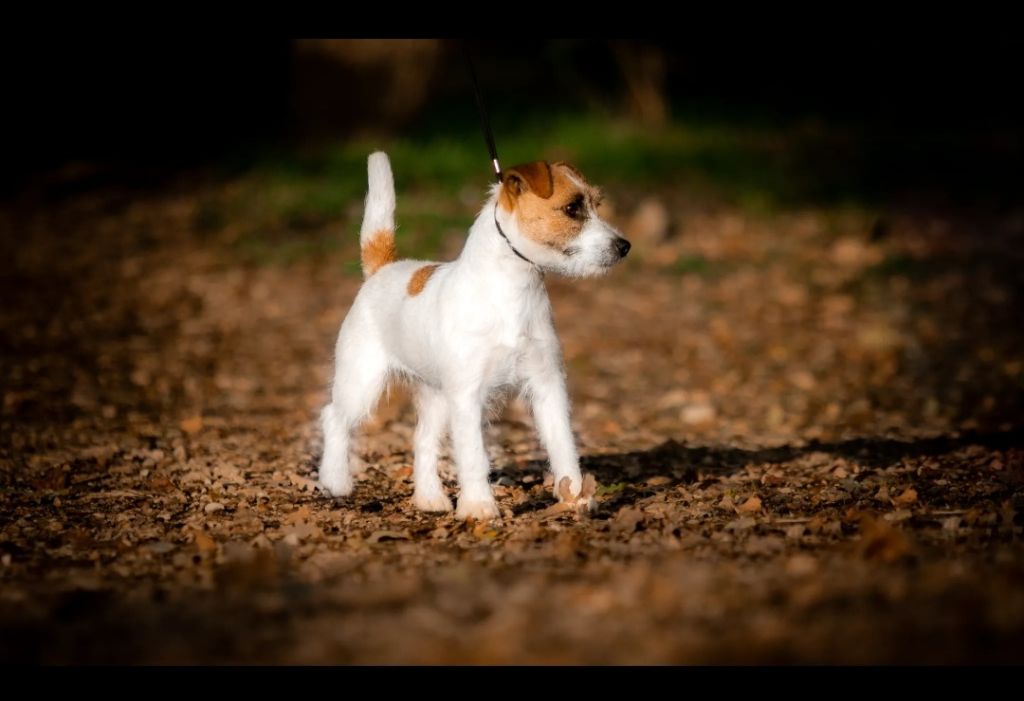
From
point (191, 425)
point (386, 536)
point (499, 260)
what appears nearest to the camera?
point (386, 536)

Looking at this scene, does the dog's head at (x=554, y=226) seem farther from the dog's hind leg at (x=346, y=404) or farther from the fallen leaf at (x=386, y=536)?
the fallen leaf at (x=386, y=536)

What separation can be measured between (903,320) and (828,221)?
3.38m

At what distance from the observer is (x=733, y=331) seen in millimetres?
10367

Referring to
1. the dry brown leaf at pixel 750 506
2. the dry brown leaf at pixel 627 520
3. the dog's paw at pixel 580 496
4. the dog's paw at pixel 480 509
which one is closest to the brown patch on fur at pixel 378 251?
the dog's paw at pixel 480 509

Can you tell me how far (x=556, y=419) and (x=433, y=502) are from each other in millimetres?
774

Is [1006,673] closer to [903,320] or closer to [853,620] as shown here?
[853,620]

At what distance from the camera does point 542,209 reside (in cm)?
508

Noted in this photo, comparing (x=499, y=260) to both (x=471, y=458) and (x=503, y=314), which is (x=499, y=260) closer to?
(x=503, y=314)

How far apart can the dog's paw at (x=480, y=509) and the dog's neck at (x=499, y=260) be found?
995mm

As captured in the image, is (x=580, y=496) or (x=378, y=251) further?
(x=378, y=251)

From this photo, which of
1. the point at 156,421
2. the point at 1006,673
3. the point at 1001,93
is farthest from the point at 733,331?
the point at 1001,93

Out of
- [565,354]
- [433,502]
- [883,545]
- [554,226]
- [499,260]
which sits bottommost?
[883,545]

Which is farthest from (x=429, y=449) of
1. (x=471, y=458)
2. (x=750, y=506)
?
(x=750, y=506)

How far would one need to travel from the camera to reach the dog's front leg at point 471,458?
5.16 m
